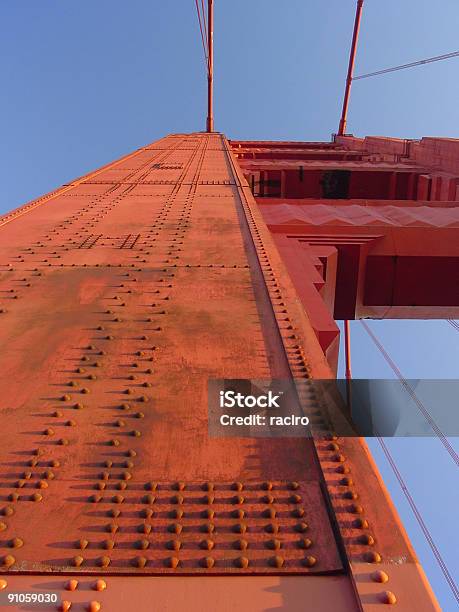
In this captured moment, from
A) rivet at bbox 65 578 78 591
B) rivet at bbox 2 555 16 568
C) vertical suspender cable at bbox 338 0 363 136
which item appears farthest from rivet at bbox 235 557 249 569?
vertical suspender cable at bbox 338 0 363 136

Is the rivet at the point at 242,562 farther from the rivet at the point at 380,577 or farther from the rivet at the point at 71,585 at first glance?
the rivet at the point at 71,585

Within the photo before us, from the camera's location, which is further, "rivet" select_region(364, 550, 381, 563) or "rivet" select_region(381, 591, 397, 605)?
"rivet" select_region(364, 550, 381, 563)

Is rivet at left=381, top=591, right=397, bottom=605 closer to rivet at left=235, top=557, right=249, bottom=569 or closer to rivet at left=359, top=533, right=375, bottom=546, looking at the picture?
rivet at left=359, top=533, right=375, bottom=546

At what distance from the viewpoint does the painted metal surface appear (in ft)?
5.29

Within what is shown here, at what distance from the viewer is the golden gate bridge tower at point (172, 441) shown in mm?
1592

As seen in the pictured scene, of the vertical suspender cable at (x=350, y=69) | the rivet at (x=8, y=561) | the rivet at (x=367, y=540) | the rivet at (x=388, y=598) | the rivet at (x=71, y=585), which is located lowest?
the rivet at (x=71, y=585)

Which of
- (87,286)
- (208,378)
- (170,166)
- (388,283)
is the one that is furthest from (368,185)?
(208,378)

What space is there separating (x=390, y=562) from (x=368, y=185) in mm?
13550

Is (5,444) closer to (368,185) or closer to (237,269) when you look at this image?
(237,269)

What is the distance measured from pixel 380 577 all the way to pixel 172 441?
1.05m

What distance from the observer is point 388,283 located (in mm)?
6430

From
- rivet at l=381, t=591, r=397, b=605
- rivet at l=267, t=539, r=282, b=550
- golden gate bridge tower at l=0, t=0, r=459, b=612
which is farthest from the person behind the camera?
rivet at l=267, t=539, r=282, b=550

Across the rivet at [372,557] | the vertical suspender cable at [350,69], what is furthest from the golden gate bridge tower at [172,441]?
the vertical suspender cable at [350,69]

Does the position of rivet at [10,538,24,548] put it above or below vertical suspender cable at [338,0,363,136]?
below
